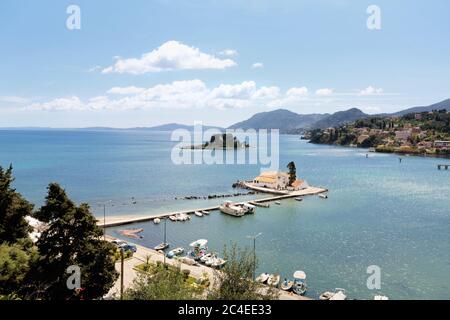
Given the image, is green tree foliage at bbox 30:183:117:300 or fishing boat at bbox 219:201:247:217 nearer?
green tree foliage at bbox 30:183:117:300

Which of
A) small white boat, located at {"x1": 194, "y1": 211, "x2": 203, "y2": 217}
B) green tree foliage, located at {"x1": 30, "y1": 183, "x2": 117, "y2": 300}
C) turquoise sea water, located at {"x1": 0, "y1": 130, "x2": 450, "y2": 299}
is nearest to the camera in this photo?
green tree foliage, located at {"x1": 30, "y1": 183, "x2": 117, "y2": 300}

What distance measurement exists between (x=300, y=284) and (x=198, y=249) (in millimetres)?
11095

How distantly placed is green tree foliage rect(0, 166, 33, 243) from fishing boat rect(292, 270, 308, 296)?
62.0 feet

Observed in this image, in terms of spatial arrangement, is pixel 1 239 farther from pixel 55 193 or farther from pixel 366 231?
pixel 366 231

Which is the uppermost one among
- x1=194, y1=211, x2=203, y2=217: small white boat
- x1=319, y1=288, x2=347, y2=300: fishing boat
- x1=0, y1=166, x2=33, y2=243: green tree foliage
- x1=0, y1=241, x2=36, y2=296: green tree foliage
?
x1=0, y1=166, x2=33, y2=243: green tree foliage

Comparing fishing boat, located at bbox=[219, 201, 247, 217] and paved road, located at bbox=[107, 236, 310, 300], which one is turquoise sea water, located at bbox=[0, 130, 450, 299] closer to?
fishing boat, located at bbox=[219, 201, 247, 217]

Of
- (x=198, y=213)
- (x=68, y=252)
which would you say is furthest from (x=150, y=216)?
(x=68, y=252)

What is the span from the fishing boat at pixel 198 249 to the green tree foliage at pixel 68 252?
13480mm

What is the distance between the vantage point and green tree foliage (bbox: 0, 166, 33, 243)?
2272 cm

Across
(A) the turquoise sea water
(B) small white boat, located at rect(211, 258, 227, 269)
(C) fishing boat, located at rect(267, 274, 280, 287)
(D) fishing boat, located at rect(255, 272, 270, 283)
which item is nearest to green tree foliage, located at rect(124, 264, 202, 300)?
(C) fishing boat, located at rect(267, 274, 280, 287)

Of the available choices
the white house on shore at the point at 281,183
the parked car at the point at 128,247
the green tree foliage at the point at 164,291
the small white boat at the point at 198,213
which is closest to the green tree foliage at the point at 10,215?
the parked car at the point at 128,247

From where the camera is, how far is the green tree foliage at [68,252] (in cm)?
1872

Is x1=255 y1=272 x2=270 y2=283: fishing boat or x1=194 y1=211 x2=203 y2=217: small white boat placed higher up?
x1=194 y1=211 x2=203 y2=217: small white boat
